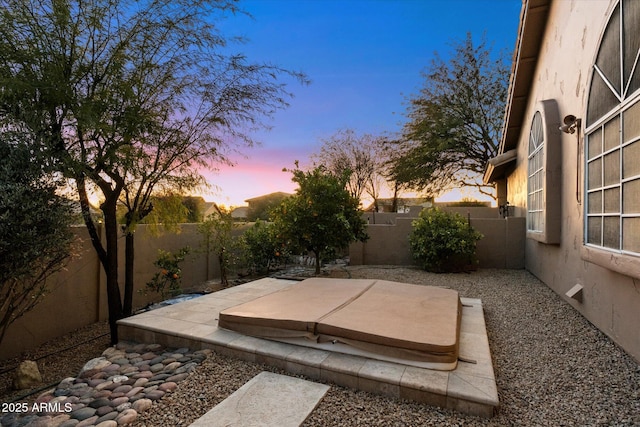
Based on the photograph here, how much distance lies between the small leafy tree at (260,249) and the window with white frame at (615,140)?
6094mm

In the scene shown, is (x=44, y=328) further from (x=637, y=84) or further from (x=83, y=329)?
(x=637, y=84)

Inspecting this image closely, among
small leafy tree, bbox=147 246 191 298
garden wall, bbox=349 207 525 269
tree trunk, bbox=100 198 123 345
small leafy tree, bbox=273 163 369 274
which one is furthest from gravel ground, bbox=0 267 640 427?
garden wall, bbox=349 207 525 269

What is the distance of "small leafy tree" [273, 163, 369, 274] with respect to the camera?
7027 mm

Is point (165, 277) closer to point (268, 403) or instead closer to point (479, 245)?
point (268, 403)

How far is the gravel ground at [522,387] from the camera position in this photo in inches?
85.7

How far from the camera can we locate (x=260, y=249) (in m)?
8.41

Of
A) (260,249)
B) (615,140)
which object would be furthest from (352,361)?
(260,249)

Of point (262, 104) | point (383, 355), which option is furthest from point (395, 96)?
point (383, 355)

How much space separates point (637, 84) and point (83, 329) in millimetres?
7142

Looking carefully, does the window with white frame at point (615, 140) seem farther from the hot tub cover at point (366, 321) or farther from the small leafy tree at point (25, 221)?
the small leafy tree at point (25, 221)

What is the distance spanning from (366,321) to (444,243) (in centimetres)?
503

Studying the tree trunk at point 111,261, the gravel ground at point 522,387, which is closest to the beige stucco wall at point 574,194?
the gravel ground at point 522,387

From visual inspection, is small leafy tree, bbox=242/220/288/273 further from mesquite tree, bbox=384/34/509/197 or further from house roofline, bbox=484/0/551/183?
mesquite tree, bbox=384/34/509/197

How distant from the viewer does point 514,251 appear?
26.5 feet
